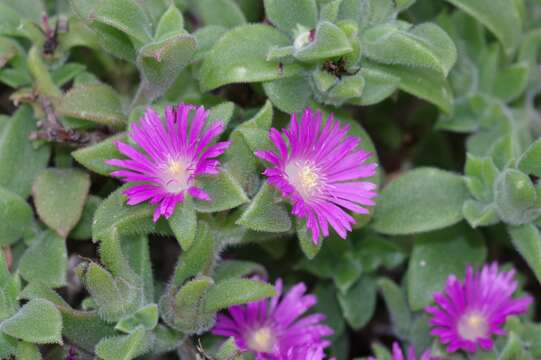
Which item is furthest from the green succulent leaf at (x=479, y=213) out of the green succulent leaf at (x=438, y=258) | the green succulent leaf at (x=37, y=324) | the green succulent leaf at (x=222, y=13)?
the green succulent leaf at (x=37, y=324)

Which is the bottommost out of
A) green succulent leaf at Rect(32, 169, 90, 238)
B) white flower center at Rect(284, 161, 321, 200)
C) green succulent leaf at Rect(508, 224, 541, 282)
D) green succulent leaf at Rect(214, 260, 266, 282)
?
green succulent leaf at Rect(508, 224, 541, 282)

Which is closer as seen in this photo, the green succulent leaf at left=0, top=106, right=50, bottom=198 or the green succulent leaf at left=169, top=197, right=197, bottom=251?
the green succulent leaf at left=169, top=197, right=197, bottom=251

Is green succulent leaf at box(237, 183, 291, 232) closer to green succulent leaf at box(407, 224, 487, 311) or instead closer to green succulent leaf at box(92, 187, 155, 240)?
green succulent leaf at box(92, 187, 155, 240)

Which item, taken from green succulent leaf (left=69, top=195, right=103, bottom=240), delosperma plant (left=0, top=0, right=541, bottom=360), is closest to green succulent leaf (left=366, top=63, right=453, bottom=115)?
delosperma plant (left=0, top=0, right=541, bottom=360)

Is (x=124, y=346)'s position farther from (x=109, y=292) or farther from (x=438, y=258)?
(x=438, y=258)

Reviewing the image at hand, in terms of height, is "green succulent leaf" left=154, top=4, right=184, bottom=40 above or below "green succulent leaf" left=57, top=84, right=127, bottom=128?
above

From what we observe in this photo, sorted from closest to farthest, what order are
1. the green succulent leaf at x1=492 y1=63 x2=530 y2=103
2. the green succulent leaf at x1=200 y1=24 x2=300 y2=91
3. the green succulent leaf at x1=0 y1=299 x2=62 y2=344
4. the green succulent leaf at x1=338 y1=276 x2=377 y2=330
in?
the green succulent leaf at x1=0 y1=299 x2=62 y2=344 < the green succulent leaf at x1=200 y1=24 x2=300 y2=91 < the green succulent leaf at x1=338 y1=276 x2=377 y2=330 < the green succulent leaf at x1=492 y1=63 x2=530 y2=103

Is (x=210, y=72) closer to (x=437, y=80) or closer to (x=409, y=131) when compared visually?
(x=437, y=80)

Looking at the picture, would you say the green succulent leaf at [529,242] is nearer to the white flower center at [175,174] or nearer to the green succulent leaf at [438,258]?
the green succulent leaf at [438,258]
